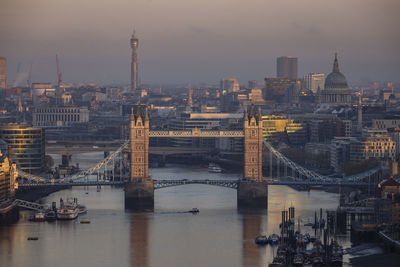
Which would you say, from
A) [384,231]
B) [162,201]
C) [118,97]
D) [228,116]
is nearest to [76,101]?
[118,97]

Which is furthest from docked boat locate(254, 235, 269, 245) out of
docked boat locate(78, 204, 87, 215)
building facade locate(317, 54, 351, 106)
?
building facade locate(317, 54, 351, 106)

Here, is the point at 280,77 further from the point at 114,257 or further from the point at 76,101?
the point at 114,257

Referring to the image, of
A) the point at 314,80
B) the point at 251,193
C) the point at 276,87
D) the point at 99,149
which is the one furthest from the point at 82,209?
the point at 314,80

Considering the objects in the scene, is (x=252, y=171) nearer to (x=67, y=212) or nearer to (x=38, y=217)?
(x=67, y=212)

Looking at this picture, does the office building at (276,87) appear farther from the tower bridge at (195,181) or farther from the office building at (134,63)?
the tower bridge at (195,181)

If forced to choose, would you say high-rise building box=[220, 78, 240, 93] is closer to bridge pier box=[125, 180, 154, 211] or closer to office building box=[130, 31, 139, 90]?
office building box=[130, 31, 139, 90]
